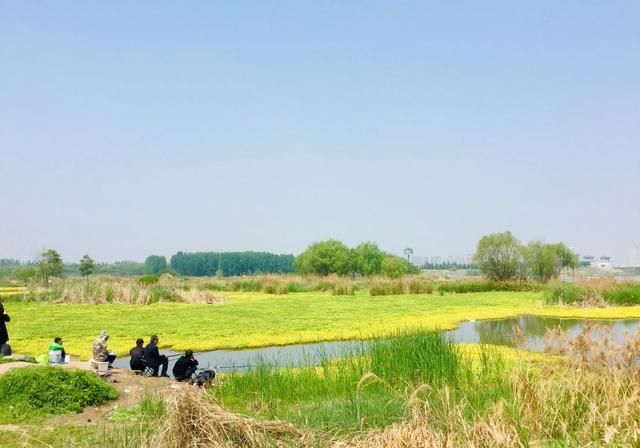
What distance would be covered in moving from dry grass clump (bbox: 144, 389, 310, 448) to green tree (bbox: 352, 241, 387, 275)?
260ft

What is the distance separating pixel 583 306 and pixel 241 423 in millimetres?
26502

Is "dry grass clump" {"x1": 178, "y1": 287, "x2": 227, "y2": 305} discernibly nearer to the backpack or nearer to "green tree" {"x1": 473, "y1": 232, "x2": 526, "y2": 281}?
the backpack

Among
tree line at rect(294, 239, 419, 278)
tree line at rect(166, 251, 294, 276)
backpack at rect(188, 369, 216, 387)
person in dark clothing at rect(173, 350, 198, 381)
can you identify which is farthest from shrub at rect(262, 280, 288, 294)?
tree line at rect(166, 251, 294, 276)

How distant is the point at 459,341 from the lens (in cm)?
1777

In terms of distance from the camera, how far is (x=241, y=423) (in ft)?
19.8

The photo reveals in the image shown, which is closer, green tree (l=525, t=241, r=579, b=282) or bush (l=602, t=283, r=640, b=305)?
bush (l=602, t=283, r=640, b=305)

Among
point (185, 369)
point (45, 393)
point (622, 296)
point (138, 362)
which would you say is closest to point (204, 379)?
point (185, 369)

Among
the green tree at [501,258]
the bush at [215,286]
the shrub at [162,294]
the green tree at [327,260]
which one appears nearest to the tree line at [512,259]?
the green tree at [501,258]

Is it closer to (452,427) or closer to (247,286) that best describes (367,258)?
(247,286)

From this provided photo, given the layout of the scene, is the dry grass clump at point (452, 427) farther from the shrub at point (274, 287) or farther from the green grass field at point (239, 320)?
the shrub at point (274, 287)

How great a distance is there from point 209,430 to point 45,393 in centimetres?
480

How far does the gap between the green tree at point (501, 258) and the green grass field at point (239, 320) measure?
72.6ft

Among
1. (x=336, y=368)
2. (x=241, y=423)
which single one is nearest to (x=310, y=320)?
(x=336, y=368)

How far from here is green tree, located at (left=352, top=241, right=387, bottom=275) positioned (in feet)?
283
